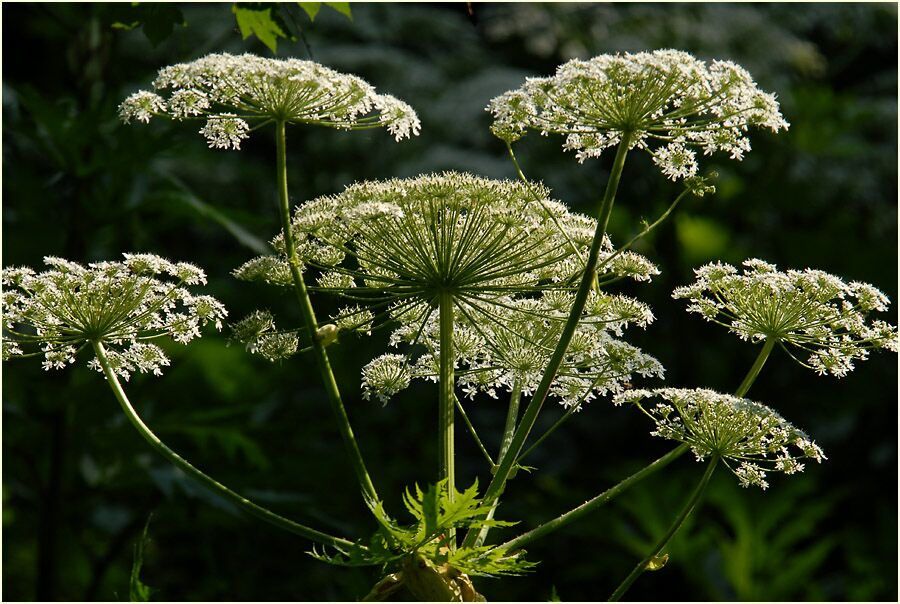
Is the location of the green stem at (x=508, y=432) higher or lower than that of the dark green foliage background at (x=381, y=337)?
lower

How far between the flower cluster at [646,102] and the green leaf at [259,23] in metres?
0.62

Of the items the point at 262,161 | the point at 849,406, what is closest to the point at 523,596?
the point at 849,406

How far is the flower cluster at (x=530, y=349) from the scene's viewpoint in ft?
6.87

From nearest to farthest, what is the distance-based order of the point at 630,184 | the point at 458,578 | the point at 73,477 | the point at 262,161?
the point at 458,578
the point at 73,477
the point at 630,184
the point at 262,161

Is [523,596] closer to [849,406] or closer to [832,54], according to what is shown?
[849,406]

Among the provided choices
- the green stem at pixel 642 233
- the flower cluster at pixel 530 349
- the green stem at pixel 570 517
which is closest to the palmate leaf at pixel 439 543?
the green stem at pixel 570 517

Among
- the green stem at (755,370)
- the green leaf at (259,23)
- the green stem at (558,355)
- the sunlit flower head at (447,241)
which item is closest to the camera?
the green stem at (558,355)

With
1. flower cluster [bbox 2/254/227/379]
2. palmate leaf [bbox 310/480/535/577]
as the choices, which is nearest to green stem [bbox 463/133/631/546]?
palmate leaf [bbox 310/480/535/577]

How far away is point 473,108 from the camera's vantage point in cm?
921

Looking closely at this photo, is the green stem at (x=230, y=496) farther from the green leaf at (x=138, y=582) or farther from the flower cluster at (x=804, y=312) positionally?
the flower cluster at (x=804, y=312)

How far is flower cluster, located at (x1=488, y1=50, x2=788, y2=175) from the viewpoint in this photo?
183 cm

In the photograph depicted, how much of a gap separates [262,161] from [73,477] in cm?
616

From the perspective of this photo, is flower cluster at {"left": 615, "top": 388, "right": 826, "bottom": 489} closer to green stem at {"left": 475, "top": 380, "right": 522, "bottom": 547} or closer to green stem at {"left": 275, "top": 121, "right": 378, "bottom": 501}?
green stem at {"left": 475, "top": 380, "right": 522, "bottom": 547}

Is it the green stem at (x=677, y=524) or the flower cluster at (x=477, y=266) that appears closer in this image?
the green stem at (x=677, y=524)
